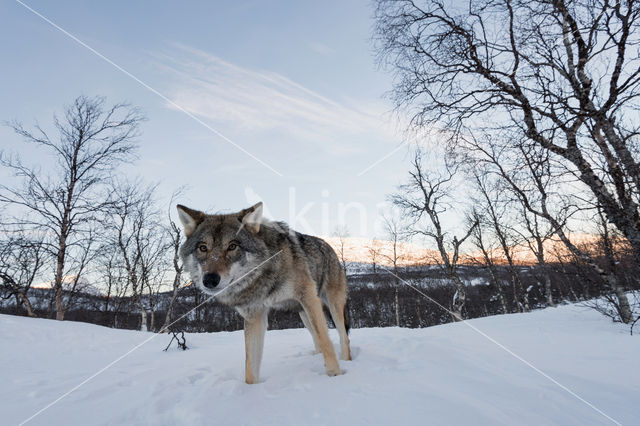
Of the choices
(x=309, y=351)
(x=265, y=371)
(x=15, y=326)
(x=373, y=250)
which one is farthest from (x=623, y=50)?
(x=373, y=250)

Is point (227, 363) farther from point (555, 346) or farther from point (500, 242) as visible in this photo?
point (500, 242)

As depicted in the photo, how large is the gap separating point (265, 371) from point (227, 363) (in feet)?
3.68

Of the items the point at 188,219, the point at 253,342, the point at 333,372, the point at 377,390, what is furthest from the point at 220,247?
the point at 377,390

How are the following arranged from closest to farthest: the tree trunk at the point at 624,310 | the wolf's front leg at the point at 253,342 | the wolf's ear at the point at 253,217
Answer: the wolf's front leg at the point at 253,342 → the wolf's ear at the point at 253,217 → the tree trunk at the point at 624,310

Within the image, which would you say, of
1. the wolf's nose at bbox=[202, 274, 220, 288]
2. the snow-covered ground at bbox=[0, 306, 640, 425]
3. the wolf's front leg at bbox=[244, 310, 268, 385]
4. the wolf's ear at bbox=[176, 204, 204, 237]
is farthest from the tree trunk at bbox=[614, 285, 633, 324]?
the wolf's ear at bbox=[176, 204, 204, 237]

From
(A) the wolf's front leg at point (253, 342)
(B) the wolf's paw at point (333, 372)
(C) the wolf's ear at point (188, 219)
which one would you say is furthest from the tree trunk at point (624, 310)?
(C) the wolf's ear at point (188, 219)

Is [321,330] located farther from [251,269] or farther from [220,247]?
[220,247]

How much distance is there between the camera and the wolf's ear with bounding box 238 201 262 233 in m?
3.45

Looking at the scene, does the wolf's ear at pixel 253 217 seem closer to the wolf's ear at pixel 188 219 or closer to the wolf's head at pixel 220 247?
the wolf's head at pixel 220 247

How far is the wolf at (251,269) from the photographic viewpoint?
10.2ft

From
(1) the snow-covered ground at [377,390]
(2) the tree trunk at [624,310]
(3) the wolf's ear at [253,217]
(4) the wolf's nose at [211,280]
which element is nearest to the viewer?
(1) the snow-covered ground at [377,390]

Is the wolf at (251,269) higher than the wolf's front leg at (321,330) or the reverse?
higher

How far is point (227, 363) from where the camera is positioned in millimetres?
4508

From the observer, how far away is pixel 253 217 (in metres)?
3.49
